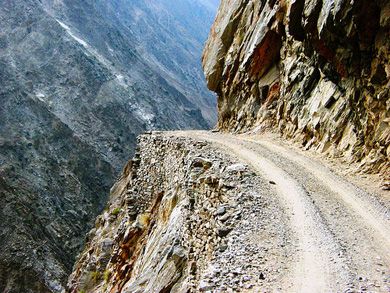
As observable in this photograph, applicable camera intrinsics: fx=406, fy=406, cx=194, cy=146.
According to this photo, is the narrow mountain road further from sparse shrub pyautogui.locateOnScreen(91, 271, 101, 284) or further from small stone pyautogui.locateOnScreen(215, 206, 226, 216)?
sparse shrub pyautogui.locateOnScreen(91, 271, 101, 284)

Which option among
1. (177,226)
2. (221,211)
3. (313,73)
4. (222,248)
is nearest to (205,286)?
(222,248)

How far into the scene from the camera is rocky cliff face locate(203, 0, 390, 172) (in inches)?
683

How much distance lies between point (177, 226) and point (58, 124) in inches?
4714

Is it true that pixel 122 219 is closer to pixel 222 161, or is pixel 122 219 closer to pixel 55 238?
pixel 222 161

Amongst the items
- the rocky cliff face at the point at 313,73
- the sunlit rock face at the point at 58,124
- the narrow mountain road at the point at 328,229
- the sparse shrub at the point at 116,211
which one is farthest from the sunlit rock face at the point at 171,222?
the sunlit rock face at the point at 58,124

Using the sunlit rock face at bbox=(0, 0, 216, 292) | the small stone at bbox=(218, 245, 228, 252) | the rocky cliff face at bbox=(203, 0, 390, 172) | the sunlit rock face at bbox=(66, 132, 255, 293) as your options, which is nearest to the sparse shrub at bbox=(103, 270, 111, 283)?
the sunlit rock face at bbox=(66, 132, 255, 293)

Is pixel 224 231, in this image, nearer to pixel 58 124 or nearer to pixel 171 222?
pixel 171 222

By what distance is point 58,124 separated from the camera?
12656cm

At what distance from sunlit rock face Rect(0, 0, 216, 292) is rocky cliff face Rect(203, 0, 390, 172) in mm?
61932

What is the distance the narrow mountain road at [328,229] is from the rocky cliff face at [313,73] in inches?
101

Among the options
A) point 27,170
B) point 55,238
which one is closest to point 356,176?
point 55,238

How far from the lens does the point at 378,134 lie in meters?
17.2

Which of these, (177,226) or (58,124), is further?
(58,124)

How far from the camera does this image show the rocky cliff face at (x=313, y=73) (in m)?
17.4
